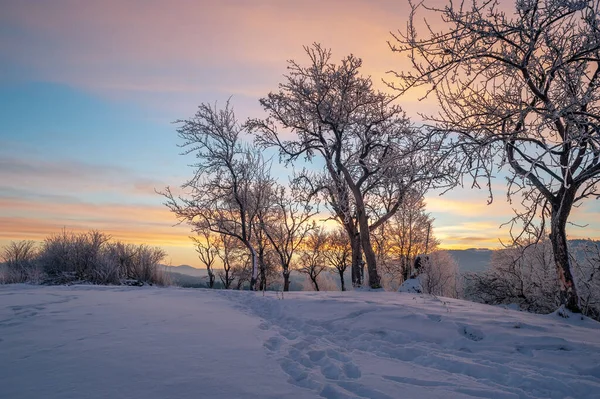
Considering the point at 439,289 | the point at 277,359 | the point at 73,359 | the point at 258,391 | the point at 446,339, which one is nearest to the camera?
the point at 258,391

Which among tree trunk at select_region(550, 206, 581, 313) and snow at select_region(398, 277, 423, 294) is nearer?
tree trunk at select_region(550, 206, 581, 313)

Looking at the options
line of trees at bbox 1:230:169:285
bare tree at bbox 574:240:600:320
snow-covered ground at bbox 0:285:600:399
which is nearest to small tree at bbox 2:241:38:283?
line of trees at bbox 1:230:169:285

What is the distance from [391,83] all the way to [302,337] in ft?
17.3

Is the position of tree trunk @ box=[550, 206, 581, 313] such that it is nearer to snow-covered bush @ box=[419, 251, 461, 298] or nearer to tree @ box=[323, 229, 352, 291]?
snow-covered bush @ box=[419, 251, 461, 298]

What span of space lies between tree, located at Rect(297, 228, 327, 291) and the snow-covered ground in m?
28.4

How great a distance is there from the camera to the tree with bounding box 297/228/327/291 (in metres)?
35.5

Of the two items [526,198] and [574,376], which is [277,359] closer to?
[574,376]

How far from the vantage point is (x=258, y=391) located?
307 centimetres

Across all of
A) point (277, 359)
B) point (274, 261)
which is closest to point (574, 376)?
point (277, 359)

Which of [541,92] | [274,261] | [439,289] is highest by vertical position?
[541,92]

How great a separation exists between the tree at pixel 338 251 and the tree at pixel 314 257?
553mm

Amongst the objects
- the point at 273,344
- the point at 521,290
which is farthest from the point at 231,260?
the point at 273,344

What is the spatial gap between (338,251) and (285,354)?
32.7 m

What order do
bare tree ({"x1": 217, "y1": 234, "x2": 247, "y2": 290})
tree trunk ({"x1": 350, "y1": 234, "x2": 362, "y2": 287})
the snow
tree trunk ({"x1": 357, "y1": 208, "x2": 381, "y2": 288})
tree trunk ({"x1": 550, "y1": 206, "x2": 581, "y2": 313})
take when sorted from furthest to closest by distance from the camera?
bare tree ({"x1": 217, "y1": 234, "x2": 247, "y2": 290}), tree trunk ({"x1": 350, "y1": 234, "x2": 362, "y2": 287}), tree trunk ({"x1": 357, "y1": 208, "x2": 381, "y2": 288}), the snow, tree trunk ({"x1": 550, "y1": 206, "x2": 581, "y2": 313})
